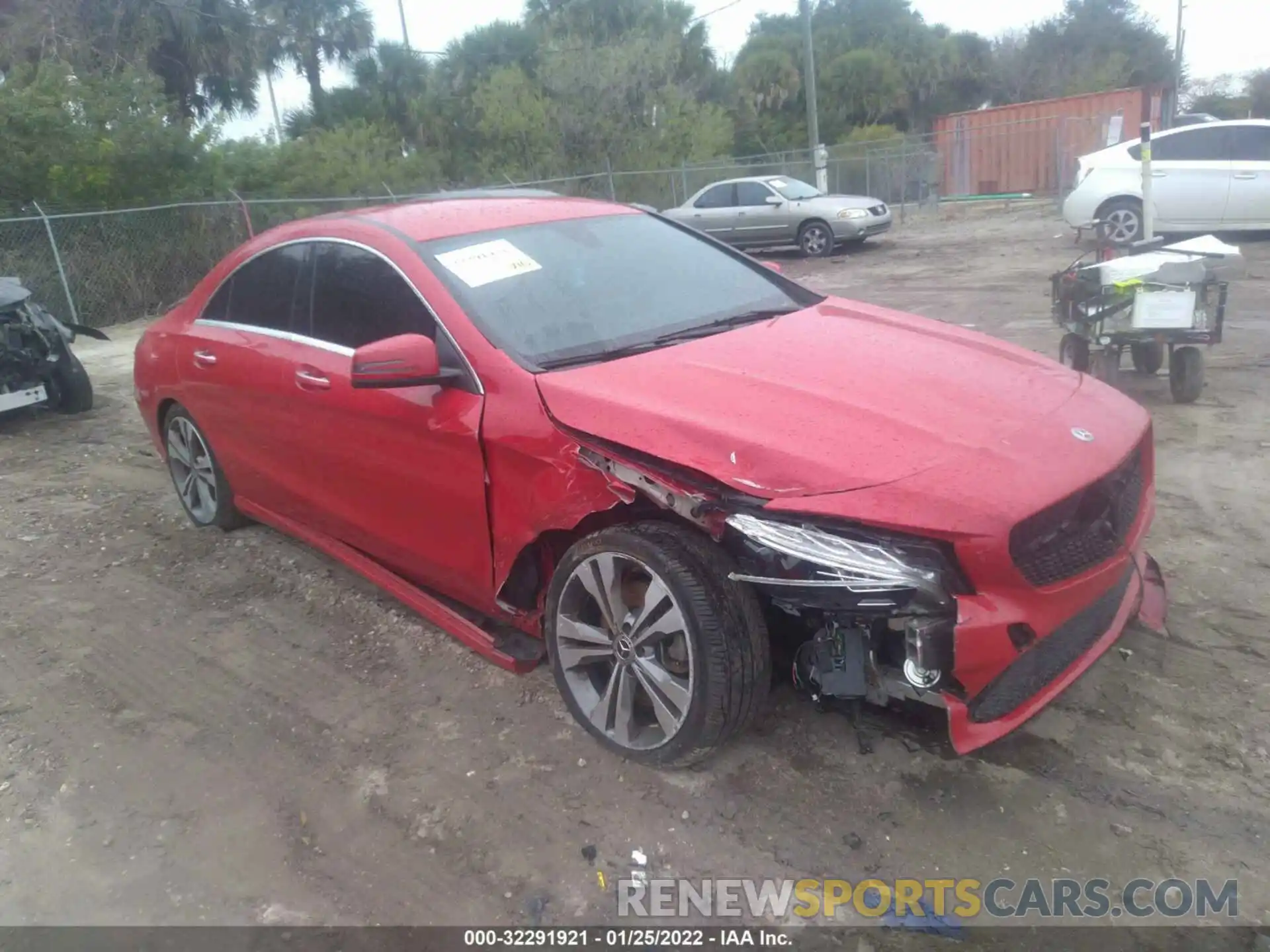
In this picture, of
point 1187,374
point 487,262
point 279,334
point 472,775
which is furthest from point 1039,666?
point 1187,374

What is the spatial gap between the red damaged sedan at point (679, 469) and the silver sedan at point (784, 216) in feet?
44.3

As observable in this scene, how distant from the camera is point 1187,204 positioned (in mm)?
13875

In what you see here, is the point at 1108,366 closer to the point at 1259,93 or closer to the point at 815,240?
the point at 815,240

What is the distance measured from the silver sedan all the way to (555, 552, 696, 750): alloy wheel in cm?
1496

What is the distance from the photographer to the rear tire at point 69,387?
843cm

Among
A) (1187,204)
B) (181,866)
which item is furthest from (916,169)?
(181,866)

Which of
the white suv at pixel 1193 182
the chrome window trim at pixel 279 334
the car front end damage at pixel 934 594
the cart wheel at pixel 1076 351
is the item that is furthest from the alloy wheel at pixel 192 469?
the white suv at pixel 1193 182

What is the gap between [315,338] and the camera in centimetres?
413

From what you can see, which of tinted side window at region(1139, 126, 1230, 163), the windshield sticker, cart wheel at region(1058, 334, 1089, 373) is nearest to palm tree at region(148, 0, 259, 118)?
tinted side window at region(1139, 126, 1230, 163)

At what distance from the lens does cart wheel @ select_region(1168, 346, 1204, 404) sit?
21.4ft

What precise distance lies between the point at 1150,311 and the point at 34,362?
8.25 m

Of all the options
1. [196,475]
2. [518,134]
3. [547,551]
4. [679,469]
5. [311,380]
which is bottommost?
[196,475]

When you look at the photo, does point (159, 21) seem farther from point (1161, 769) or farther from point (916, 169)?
point (1161, 769)

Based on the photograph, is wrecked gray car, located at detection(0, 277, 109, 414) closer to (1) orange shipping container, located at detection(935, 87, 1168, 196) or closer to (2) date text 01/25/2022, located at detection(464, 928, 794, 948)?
(2) date text 01/25/2022, located at detection(464, 928, 794, 948)
